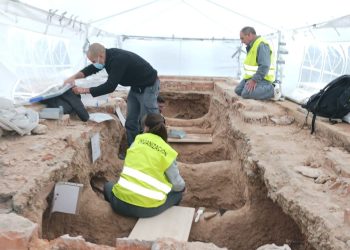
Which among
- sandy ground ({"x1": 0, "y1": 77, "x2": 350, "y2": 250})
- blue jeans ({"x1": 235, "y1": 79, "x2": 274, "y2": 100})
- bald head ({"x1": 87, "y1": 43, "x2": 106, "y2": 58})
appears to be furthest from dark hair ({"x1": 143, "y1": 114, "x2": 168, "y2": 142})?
blue jeans ({"x1": 235, "y1": 79, "x2": 274, "y2": 100})

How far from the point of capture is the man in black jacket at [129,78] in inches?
205

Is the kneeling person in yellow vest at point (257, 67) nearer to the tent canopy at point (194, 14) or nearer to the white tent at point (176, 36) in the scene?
the white tent at point (176, 36)

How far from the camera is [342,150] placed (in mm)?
4172

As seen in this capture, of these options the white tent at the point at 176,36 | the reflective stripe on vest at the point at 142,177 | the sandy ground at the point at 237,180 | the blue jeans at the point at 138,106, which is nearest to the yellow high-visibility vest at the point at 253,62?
the white tent at the point at 176,36

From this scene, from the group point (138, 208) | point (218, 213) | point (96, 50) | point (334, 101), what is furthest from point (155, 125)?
point (334, 101)

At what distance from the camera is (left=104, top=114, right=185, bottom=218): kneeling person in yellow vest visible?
370 centimetres

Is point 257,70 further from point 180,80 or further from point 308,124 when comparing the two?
point 180,80

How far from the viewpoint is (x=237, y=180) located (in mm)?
5258

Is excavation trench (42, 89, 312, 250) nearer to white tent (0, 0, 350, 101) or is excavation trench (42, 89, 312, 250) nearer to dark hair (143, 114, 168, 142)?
dark hair (143, 114, 168, 142)

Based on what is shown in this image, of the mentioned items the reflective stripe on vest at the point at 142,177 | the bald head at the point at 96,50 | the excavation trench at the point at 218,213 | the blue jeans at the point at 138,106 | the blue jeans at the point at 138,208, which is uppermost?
the bald head at the point at 96,50

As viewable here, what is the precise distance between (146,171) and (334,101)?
2.77m

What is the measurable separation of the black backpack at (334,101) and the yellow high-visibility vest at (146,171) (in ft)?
7.71

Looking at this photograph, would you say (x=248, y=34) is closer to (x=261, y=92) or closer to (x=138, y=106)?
(x=261, y=92)

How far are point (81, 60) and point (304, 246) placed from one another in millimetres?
7118
